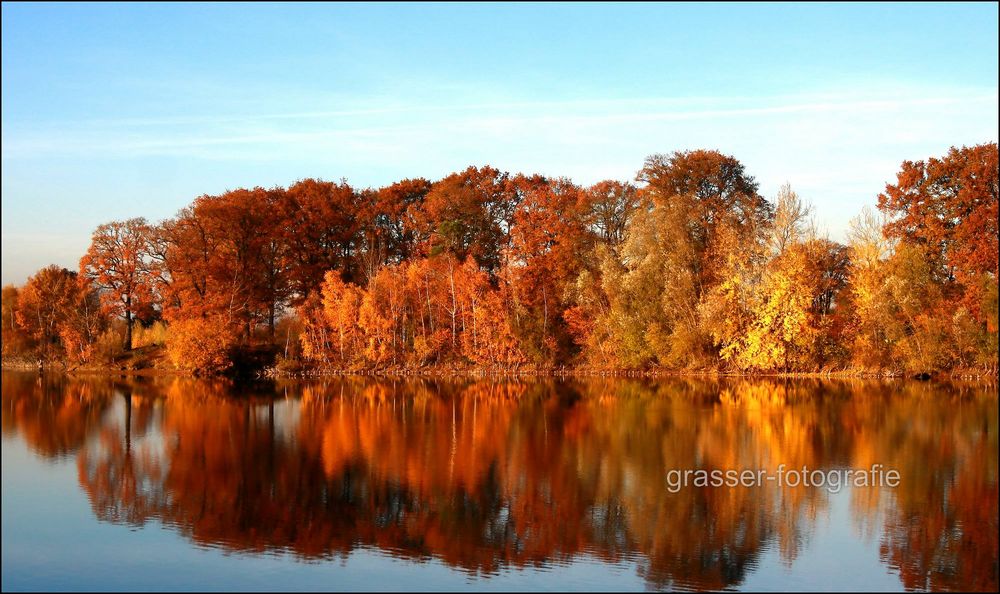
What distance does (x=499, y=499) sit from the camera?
17.4m

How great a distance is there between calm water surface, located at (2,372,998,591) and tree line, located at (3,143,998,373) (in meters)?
10.8

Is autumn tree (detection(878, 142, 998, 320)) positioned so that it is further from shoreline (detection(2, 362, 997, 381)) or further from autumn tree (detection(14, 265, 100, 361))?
autumn tree (detection(14, 265, 100, 361))

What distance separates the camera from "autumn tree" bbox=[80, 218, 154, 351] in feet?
170

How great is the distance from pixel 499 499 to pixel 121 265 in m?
42.0

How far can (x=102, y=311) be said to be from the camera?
51812 mm

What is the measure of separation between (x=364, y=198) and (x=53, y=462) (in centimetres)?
3952

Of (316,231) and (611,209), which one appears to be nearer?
(611,209)

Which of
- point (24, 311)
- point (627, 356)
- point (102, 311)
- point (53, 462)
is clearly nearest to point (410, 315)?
point (627, 356)

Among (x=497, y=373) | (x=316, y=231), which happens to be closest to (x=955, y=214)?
(x=497, y=373)

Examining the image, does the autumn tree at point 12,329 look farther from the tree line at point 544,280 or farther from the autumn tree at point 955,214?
the autumn tree at point 955,214

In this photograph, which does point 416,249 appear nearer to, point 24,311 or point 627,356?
point 627,356

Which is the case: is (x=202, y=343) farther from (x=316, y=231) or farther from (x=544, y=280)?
(x=544, y=280)

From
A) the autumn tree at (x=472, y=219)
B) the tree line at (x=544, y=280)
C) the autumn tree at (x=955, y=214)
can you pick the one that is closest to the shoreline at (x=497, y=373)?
the tree line at (x=544, y=280)

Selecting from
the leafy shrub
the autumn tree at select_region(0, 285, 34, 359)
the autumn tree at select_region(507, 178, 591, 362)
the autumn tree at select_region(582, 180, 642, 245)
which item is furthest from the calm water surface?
the autumn tree at select_region(0, 285, 34, 359)
